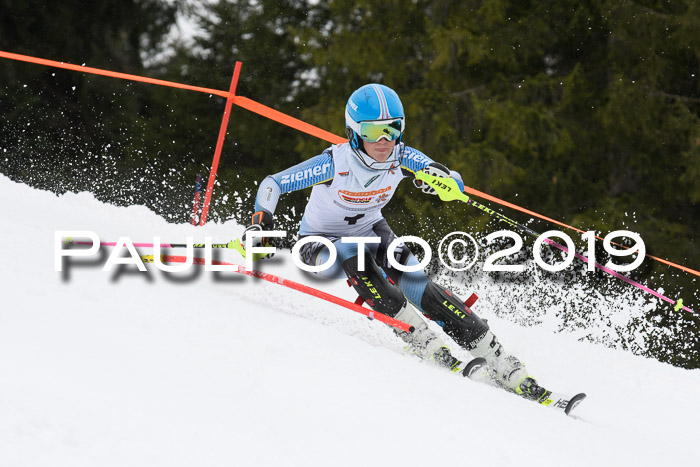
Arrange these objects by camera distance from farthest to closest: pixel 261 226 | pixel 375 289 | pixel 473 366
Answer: pixel 375 289, pixel 261 226, pixel 473 366

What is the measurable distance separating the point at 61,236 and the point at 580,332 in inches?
175

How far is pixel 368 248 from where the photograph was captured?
411 cm

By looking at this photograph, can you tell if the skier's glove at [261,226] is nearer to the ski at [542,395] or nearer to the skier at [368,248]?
the skier at [368,248]

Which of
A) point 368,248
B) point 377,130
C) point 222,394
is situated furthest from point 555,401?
point 222,394

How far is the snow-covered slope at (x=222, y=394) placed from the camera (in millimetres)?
1926

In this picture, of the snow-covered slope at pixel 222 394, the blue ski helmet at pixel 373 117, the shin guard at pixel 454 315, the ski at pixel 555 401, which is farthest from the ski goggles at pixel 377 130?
the ski at pixel 555 401

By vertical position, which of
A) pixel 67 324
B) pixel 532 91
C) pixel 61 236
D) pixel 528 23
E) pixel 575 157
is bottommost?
pixel 67 324

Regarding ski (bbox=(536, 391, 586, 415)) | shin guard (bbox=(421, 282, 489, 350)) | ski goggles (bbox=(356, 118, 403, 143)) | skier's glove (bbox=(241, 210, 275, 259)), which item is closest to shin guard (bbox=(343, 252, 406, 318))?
shin guard (bbox=(421, 282, 489, 350))

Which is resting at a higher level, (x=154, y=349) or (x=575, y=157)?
(x=575, y=157)

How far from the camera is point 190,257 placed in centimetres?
403

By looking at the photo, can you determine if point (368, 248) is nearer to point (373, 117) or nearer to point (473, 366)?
point (373, 117)

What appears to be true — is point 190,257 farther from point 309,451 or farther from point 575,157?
point 575,157

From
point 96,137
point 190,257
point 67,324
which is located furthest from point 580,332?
point 96,137

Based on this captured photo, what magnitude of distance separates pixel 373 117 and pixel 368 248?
79cm
